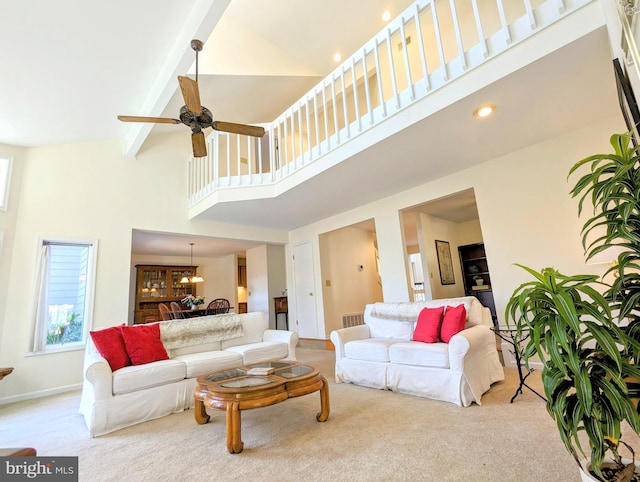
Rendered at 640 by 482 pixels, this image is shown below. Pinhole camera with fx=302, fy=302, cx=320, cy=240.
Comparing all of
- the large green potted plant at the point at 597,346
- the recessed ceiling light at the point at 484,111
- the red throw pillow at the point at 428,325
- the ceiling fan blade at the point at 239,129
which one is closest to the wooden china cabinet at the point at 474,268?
the red throw pillow at the point at 428,325

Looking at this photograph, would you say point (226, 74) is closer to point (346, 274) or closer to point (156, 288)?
point (346, 274)

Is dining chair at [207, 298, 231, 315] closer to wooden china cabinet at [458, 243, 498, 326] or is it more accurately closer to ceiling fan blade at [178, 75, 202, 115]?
ceiling fan blade at [178, 75, 202, 115]

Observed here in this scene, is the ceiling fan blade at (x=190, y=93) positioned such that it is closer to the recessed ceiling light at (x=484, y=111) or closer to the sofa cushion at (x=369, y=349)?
the recessed ceiling light at (x=484, y=111)

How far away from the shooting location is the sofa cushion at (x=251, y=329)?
13.2 ft

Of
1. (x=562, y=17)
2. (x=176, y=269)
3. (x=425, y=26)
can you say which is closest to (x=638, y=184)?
(x=562, y=17)

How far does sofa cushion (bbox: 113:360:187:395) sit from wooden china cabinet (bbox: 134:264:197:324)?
19.6 ft

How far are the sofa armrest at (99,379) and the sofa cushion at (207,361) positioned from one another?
647 mm

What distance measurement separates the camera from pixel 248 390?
83.0 inches

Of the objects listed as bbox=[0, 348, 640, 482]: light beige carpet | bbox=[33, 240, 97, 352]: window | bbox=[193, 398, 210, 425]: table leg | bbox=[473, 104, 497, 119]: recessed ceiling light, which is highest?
bbox=[473, 104, 497, 119]: recessed ceiling light

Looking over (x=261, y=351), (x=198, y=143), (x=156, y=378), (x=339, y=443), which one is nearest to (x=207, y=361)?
(x=156, y=378)

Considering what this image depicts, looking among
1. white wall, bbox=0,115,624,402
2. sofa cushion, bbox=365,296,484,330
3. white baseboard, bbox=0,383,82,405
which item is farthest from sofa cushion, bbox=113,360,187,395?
sofa cushion, bbox=365,296,484,330

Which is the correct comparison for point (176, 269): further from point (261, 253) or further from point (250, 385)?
point (250, 385)

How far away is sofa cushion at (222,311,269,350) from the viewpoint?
13.2 feet

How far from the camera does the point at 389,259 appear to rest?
503 centimetres
